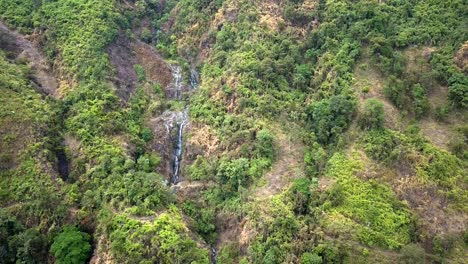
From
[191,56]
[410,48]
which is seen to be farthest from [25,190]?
[410,48]

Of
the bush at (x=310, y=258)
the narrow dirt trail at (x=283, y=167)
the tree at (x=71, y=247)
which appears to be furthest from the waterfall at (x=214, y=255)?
the tree at (x=71, y=247)

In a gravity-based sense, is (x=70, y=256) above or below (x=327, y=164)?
below

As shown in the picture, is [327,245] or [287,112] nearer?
[327,245]

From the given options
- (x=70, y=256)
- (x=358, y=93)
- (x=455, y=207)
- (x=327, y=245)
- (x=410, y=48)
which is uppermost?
(x=410, y=48)

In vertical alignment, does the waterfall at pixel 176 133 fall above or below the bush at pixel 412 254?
below

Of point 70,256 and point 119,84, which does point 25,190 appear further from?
point 119,84

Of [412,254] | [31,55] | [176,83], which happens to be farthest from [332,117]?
[31,55]

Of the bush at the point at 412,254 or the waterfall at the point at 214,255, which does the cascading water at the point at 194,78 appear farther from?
the bush at the point at 412,254
